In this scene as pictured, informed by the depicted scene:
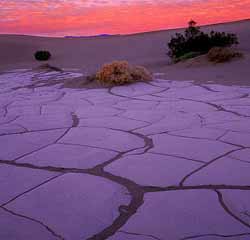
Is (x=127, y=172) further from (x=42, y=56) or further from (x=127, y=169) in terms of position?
(x=42, y=56)

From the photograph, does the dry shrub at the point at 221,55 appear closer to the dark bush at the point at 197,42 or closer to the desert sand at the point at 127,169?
the dark bush at the point at 197,42

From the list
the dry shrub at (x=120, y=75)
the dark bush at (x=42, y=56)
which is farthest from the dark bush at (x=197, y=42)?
the dark bush at (x=42, y=56)

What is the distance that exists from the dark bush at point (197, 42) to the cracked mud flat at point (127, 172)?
7.45 metres

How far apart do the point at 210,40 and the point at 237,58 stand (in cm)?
214

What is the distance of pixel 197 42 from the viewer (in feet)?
42.6

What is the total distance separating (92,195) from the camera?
2.74m

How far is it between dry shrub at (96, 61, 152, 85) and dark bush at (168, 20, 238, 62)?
4321 millimetres

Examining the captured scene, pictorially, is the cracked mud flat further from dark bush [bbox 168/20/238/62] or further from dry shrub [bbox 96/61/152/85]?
dark bush [bbox 168/20/238/62]

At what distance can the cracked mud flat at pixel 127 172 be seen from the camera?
7.71ft

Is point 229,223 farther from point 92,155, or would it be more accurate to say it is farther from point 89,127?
point 89,127

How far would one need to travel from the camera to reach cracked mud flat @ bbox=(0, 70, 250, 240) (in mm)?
2350

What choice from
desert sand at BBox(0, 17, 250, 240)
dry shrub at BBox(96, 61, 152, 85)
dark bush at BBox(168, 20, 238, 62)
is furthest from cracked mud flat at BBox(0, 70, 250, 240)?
dark bush at BBox(168, 20, 238, 62)

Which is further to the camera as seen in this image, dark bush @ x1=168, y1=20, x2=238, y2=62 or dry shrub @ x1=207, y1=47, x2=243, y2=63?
dark bush @ x1=168, y1=20, x2=238, y2=62

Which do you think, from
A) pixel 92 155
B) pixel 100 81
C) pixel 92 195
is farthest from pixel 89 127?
pixel 100 81
